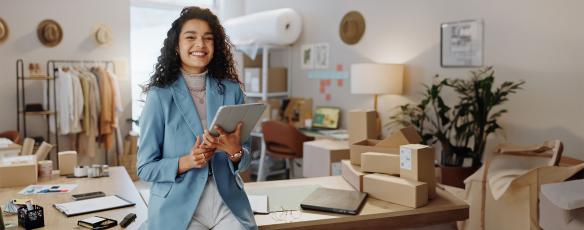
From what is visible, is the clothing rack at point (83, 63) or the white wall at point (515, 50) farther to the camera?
the clothing rack at point (83, 63)

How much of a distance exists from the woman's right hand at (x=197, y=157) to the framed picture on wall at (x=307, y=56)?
172 inches

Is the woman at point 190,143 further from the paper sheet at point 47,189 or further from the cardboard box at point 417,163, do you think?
the paper sheet at point 47,189

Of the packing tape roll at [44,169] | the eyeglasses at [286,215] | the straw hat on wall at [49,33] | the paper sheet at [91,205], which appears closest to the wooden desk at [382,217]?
the eyeglasses at [286,215]

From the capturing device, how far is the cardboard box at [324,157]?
391 centimetres

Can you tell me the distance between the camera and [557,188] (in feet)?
7.40

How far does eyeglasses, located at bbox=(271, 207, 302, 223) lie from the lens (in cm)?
208

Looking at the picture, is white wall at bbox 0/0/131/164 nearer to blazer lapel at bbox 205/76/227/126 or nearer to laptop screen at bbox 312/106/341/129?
laptop screen at bbox 312/106/341/129

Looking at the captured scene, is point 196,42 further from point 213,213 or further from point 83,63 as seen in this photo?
point 83,63

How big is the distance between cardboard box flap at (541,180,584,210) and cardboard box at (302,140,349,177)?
177 centimetres

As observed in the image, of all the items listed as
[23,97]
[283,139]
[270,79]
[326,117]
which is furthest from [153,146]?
[23,97]

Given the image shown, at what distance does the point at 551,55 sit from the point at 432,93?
867mm

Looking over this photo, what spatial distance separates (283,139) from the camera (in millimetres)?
5164

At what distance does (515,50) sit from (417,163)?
1.98 m

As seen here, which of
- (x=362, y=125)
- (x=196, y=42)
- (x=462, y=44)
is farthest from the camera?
(x=462, y=44)
